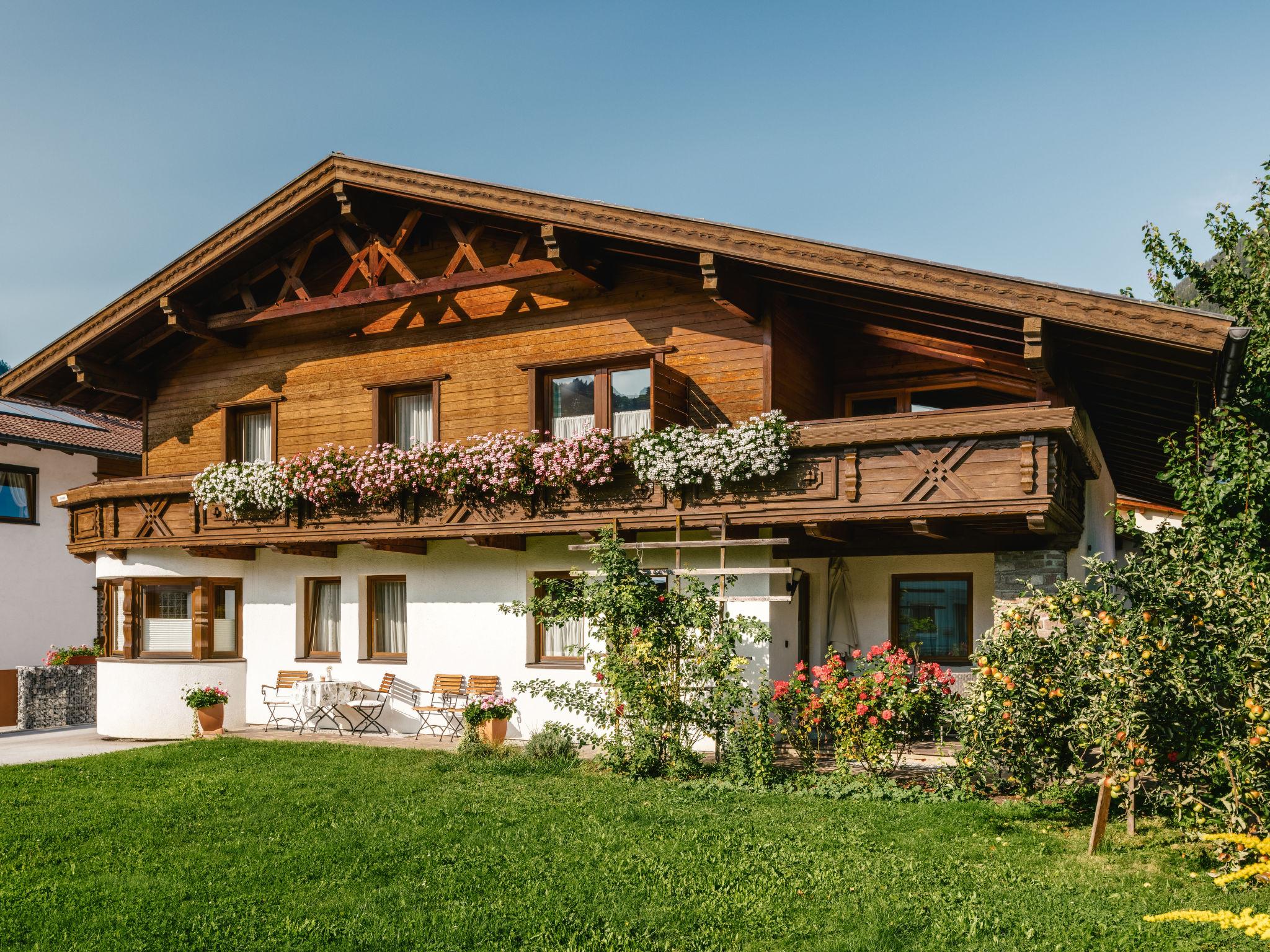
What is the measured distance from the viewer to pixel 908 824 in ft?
29.2

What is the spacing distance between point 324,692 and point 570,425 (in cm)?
500

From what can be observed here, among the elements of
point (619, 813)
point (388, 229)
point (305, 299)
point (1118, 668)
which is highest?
point (388, 229)

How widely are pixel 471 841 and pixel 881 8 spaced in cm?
809

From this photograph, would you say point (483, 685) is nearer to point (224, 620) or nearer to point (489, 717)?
point (489, 717)

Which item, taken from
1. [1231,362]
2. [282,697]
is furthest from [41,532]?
[1231,362]

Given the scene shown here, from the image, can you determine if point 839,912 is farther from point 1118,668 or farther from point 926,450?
point 926,450

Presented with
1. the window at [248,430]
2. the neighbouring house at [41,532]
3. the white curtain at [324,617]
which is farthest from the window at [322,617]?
the neighbouring house at [41,532]

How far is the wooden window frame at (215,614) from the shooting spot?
16219 millimetres

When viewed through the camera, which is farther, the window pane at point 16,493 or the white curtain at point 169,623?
the window pane at point 16,493

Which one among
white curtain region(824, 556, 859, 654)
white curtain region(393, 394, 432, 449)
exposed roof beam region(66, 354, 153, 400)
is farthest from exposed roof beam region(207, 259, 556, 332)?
white curtain region(824, 556, 859, 654)

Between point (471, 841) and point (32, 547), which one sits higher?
point (32, 547)

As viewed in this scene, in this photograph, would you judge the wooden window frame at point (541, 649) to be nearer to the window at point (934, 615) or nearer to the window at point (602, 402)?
the window at point (602, 402)

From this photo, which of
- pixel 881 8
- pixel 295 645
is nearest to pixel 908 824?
pixel 881 8

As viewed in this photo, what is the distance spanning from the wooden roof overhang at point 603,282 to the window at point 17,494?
4.39 m
